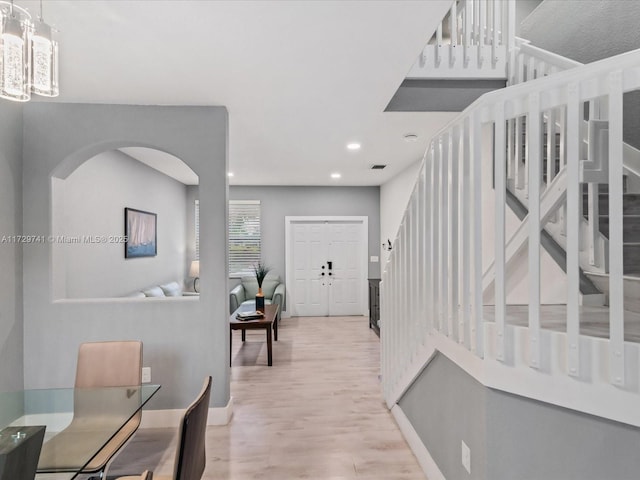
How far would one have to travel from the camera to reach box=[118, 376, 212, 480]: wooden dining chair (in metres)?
1.24

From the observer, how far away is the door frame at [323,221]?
696 centimetres

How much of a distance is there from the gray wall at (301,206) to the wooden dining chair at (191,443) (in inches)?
217

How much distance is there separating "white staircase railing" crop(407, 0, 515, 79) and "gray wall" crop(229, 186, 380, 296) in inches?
166

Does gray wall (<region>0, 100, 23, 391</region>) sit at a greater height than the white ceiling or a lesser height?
lesser

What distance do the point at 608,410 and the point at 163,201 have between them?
5.80 meters

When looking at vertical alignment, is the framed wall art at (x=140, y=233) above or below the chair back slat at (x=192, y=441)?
above

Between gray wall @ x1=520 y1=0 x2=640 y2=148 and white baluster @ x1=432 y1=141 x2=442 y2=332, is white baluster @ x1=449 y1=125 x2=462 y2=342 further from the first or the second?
gray wall @ x1=520 y1=0 x2=640 y2=148

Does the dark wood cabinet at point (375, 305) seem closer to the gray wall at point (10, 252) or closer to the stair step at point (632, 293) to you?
the stair step at point (632, 293)

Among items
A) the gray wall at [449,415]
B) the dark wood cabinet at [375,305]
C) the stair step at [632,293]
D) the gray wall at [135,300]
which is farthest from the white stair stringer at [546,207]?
the dark wood cabinet at [375,305]

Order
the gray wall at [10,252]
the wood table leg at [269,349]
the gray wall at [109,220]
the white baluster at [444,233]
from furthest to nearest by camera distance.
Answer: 1. the wood table leg at [269,349]
2. the gray wall at [109,220]
3. the gray wall at [10,252]
4. the white baluster at [444,233]

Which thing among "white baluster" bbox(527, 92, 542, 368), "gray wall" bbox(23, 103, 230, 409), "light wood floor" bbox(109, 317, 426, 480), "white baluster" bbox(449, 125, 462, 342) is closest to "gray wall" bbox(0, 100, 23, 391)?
"gray wall" bbox(23, 103, 230, 409)

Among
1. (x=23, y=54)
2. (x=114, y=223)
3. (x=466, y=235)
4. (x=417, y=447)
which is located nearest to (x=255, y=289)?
(x=114, y=223)

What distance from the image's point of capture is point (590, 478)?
1327 mm

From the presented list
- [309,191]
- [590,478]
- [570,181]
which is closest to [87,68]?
[570,181]
